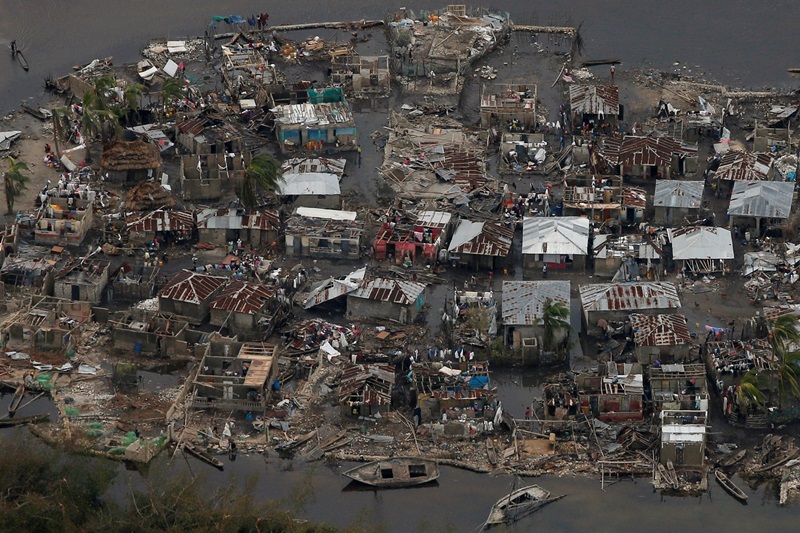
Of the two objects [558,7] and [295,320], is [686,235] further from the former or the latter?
[558,7]

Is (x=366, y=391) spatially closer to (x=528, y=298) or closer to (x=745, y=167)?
(x=528, y=298)

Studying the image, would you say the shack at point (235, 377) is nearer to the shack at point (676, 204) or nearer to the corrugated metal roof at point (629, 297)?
the corrugated metal roof at point (629, 297)

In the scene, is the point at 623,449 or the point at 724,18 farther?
the point at 724,18

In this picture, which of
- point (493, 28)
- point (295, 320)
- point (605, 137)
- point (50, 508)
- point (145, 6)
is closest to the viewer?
point (50, 508)

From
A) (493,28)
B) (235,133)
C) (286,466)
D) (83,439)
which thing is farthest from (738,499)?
(493,28)

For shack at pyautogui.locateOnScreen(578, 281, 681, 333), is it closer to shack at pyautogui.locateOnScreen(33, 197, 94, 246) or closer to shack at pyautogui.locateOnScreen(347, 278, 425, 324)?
shack at pyautogui.locateOnScreen(347, 278, 425, 324)

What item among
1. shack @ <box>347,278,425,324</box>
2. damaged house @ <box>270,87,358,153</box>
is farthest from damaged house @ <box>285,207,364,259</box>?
damaged house @ <box>270,87,358,153</box>

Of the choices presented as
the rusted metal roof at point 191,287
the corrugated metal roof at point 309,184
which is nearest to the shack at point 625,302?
the corrugated metal roof at point 309,184

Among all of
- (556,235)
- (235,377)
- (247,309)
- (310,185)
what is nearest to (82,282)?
(247,309)
